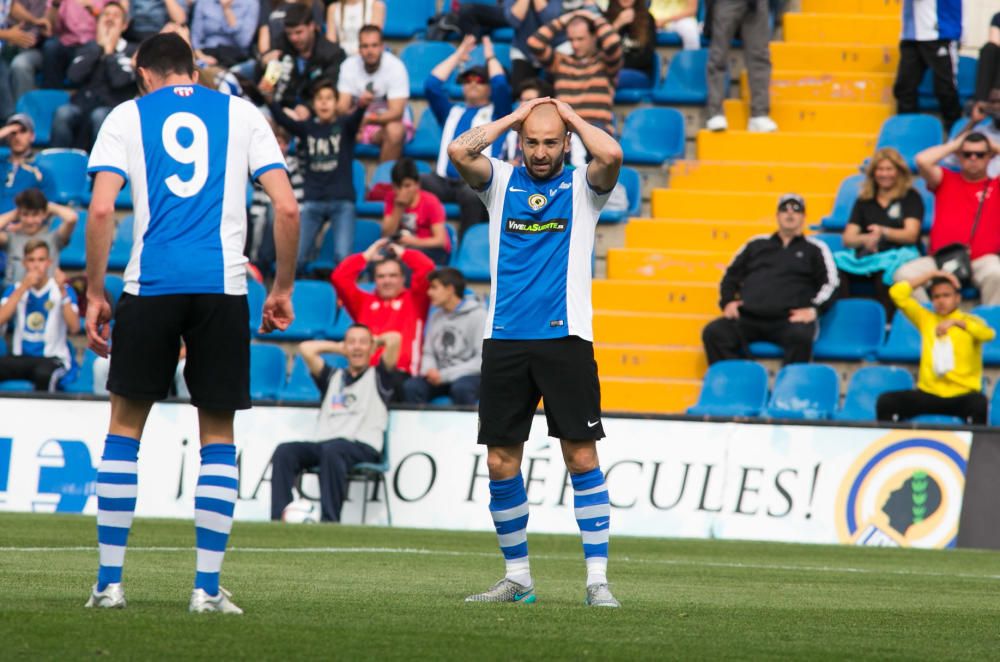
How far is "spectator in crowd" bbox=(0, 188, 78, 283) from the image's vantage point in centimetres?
1672

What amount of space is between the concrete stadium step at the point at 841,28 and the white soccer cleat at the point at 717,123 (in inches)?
72.8

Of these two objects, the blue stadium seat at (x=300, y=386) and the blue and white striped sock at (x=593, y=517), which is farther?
the blue stadium seat at (x=300, y=386)

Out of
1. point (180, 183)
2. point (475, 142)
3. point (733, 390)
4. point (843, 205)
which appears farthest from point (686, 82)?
point (180, 183)

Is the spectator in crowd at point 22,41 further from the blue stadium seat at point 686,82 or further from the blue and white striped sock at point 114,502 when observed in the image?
the blue and white striped sock at point 114,502

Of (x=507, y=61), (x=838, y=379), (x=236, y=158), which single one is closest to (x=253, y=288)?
(x=507, y=61)

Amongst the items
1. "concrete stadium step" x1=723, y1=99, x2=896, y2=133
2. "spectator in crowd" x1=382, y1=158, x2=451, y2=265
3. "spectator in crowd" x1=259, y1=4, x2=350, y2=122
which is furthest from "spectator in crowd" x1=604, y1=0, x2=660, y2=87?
"spectator in crowd" x1=259, y1=4, x2=350, y2=122

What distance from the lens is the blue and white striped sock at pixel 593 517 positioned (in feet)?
23.4

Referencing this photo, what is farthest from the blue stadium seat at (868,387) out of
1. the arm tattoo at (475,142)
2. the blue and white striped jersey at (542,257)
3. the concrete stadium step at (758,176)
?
the arm tattoo at (475,142)

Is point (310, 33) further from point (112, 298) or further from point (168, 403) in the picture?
point (168, 403)

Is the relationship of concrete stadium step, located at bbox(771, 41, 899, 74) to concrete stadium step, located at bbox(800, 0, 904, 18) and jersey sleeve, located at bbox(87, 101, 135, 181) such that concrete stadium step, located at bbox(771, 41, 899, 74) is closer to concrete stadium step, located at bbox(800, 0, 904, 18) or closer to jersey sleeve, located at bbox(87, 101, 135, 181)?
concrete stadium step, located at bbox(800, 0, 904, 18)

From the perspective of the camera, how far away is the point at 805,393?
14.5m

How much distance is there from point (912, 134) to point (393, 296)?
5590mm

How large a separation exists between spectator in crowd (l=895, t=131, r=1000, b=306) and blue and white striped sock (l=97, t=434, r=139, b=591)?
392 inches

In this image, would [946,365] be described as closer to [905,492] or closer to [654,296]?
[905,492]
